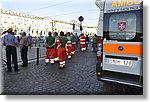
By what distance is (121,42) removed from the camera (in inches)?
177

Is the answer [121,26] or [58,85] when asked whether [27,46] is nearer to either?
[58,85]

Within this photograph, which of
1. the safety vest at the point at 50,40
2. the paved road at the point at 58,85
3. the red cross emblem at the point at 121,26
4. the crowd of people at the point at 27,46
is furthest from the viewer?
the safety vest at the point at 50,40

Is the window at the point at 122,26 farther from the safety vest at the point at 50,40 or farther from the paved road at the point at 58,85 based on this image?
the safety vest at the point at 50,40

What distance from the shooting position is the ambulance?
4273mm

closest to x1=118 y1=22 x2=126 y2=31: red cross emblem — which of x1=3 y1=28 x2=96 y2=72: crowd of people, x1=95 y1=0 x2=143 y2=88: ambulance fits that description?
x1=95 y1=0 x2=143 y2=88: ambulance

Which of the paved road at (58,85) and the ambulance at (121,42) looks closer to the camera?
the ambulance at (121,42)

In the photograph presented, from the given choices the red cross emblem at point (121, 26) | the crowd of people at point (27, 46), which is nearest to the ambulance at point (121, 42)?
the red cross emblem at point (121, 26)

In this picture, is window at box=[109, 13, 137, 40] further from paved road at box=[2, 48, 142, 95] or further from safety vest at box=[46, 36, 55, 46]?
safety vest at box=[46, 36, 55, 46]

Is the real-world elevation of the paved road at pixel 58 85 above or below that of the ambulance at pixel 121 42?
below

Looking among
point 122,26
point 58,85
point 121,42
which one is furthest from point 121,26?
point 58,85

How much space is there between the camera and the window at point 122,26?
434 cm

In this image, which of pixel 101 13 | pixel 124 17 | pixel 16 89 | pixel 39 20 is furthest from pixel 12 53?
pixel 39 20

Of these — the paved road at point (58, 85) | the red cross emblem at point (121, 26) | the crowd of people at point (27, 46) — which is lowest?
the paved road at point (58, 85)

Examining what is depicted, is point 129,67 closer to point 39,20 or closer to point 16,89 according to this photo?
point 16,89
